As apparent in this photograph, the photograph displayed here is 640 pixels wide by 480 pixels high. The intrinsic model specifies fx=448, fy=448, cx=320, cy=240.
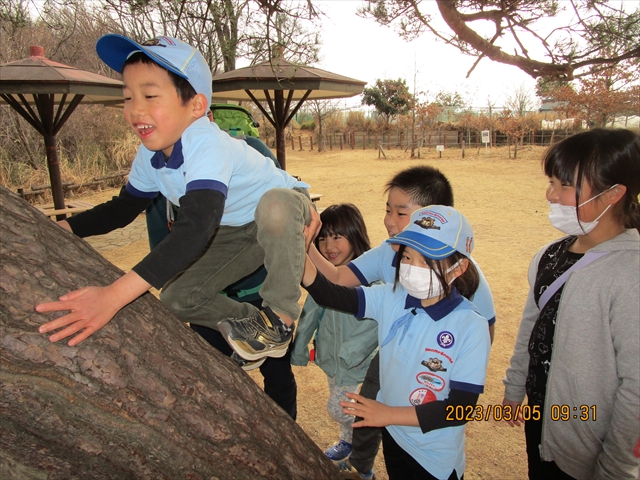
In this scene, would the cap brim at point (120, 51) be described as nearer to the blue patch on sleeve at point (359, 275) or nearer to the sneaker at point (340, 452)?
the blue patch on sleeve at point (359, 275)

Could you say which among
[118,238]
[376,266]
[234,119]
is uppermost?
[234,119]

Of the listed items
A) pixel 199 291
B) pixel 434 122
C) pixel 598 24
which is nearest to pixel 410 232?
pixel 199 291

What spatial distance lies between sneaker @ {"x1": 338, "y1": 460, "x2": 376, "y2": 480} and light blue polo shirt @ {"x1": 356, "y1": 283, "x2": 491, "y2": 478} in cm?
63

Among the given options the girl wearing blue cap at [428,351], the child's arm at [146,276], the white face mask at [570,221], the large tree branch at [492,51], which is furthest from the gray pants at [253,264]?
the large tree branch at [492,51]

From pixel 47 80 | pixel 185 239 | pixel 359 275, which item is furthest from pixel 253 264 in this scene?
pixel 47 80

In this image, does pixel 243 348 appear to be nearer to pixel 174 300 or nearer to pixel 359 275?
pixel 174 300

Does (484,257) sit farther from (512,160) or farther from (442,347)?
(512,160)

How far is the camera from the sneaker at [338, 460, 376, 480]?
79.4 inches

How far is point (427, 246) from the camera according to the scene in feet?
4.67

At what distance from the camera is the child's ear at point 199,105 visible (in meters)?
1.35

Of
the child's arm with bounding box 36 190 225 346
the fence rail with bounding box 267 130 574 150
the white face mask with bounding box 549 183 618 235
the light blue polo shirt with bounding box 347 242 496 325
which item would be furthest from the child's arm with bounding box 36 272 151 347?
the fence rail with bounding box 267 130 574 150

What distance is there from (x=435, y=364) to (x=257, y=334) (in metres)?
0.57

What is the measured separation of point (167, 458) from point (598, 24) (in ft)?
15.0

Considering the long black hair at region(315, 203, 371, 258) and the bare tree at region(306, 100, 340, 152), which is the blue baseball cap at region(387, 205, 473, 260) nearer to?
the long black hair at region(315, 203, 371, 258)
